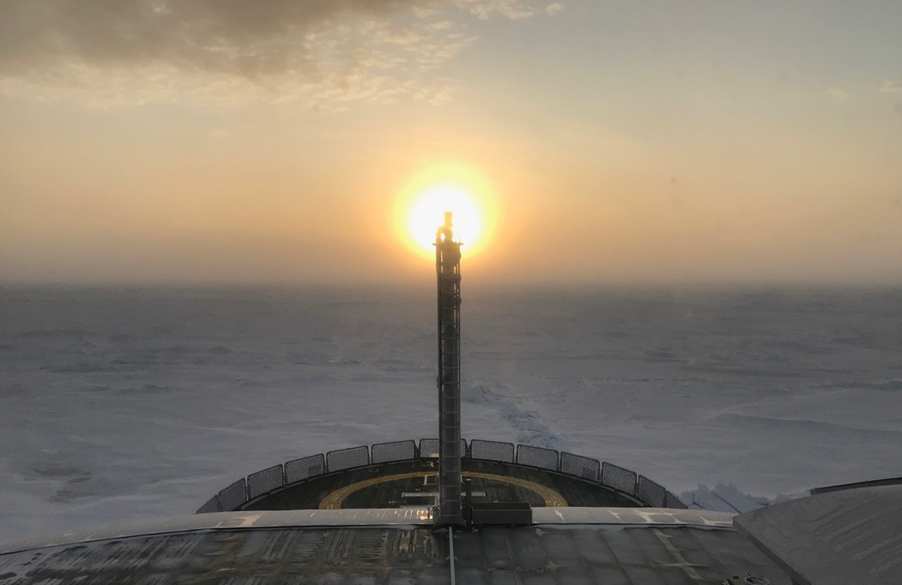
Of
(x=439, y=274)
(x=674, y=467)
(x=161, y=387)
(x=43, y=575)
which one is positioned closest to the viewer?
(x=43, y=575)

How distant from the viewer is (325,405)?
71.2 m

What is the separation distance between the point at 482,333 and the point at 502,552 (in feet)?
438

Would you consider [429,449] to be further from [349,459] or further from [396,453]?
[349,459]

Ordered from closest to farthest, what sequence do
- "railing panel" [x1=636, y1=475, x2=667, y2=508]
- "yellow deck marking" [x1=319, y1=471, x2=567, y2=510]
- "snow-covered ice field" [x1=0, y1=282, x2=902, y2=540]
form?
"yellow deck marking" [x1=319, y1=471, x2=567, y2=510] → "railing panel" [x1=636, y1=475, x2=667, y2=508] → "snow-covered ice field" [x1=0, y1=282, x2=902, y2=540]

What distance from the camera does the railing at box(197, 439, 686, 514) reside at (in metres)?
21.0

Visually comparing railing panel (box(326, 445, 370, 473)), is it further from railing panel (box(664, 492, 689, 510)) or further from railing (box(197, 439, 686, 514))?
railing panel (box(664, 492, 689, 510))

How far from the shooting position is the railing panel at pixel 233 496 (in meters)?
19.9

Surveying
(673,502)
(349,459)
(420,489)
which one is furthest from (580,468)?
(349,459)

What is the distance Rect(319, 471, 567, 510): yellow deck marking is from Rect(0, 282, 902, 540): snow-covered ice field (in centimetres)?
2068

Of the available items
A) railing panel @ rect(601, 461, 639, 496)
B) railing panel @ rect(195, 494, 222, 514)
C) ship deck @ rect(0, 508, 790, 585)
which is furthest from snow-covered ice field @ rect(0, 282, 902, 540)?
ship deck @ rect(0, 508, 790, 585)

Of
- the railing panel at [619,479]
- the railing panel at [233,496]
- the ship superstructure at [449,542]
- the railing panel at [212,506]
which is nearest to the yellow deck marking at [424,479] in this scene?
the railing panel at [619,479]

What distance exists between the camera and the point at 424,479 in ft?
76.9

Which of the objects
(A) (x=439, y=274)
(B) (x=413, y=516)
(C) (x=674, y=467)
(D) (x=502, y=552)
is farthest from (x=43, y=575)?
(C) (x=674, y=467)

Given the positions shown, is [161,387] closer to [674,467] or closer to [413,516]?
[674,467]
